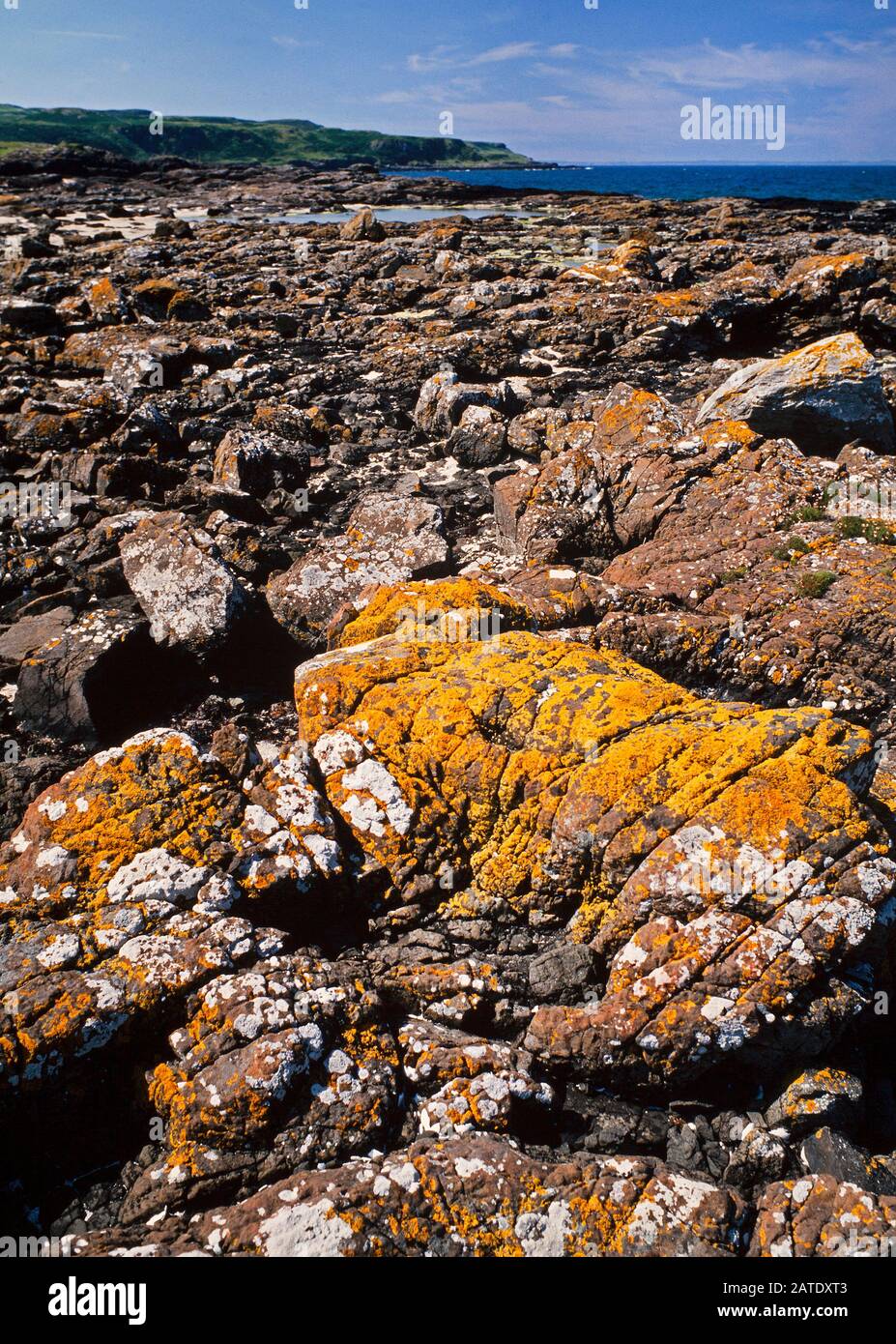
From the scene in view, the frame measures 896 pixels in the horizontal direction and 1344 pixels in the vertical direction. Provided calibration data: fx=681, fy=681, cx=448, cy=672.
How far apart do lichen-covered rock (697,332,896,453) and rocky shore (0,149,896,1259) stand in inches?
3.7

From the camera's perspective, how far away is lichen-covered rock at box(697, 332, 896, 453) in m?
13.8

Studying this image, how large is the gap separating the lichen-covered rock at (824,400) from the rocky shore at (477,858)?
94 millimetres

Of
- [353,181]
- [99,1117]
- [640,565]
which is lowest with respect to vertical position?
[99,1117]

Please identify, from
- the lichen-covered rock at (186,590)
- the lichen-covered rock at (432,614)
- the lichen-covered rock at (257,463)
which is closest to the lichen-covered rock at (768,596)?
the lichen-covered rock at (432,614)

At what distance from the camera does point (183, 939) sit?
6113mm

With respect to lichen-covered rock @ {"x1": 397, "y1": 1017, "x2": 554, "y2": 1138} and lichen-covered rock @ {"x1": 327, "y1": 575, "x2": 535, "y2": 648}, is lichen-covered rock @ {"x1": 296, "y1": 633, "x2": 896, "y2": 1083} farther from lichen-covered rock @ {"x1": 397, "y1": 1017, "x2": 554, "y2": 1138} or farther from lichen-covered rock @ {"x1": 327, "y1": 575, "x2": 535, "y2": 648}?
lichen-covered rock @ {"x1": 327, "y1": 575, "x2": 535, "y2": 648}

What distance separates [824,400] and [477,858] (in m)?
12.4

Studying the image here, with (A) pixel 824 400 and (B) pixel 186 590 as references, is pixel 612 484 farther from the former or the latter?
(B) pixel 186 590

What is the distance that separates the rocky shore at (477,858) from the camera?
5.17m

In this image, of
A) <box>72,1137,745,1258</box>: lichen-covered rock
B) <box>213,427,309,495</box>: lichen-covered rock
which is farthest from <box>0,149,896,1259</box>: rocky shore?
<box>213,427,309,495</box>: lichen-covered rock

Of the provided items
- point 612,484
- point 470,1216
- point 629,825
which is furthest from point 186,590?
point 470,1216

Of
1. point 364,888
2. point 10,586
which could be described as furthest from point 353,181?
point 364,888

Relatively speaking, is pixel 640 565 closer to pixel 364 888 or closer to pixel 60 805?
pixel 364 888
